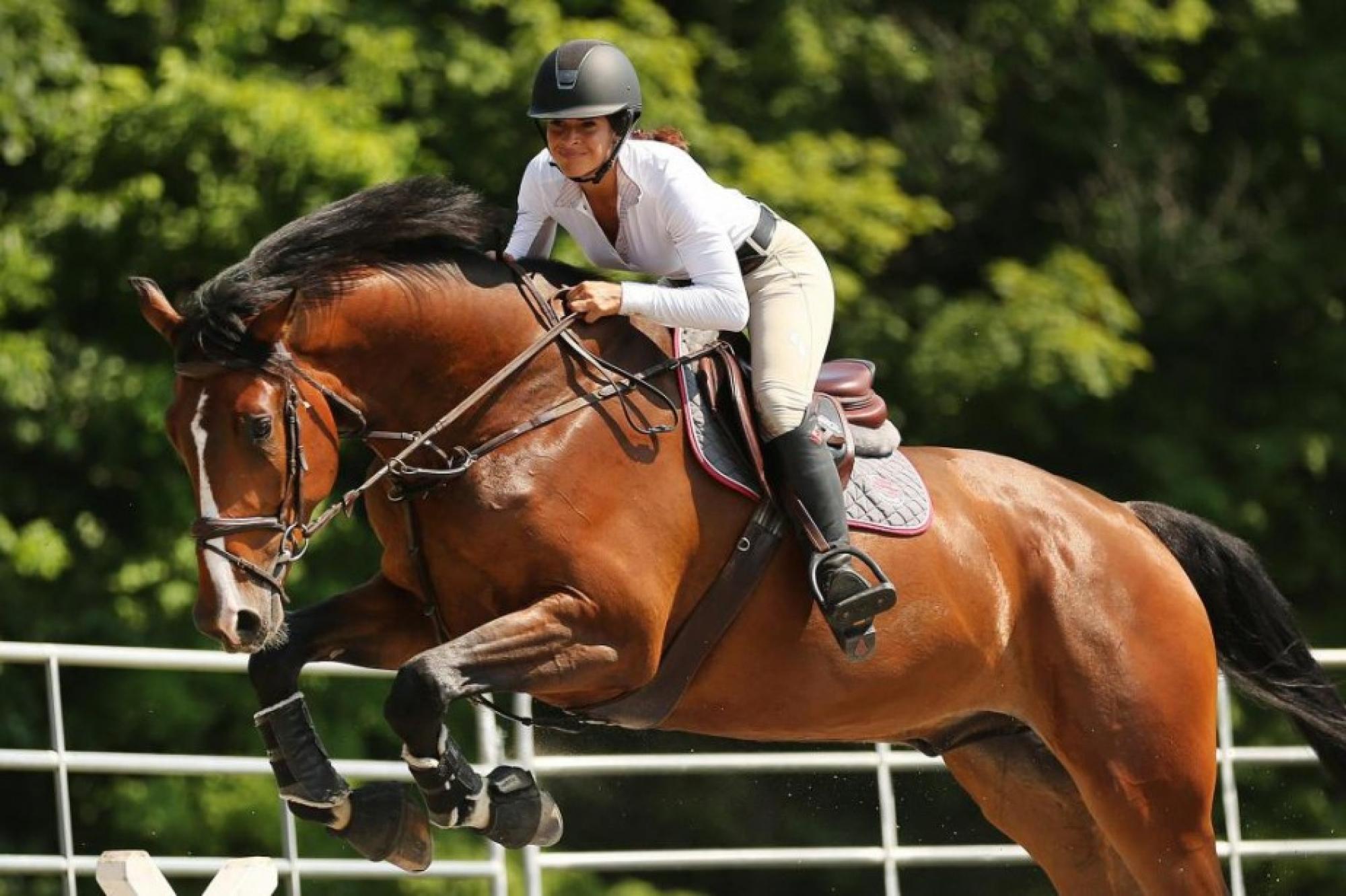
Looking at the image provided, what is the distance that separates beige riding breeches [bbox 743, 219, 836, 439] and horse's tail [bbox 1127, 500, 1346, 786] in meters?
1.66

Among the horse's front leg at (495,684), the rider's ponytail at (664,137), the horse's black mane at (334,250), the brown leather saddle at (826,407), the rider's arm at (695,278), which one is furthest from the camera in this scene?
the brown leather saddle at (826,407)

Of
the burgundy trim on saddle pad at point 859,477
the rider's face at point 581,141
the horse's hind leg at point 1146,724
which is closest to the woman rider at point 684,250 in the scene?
the rider's face at point 581,141

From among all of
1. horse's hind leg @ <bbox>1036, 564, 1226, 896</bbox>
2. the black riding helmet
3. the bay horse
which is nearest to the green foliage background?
horse's hind leg @ <bbox>1036, 564, 1226, 896</bbox>

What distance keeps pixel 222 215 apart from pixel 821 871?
6.23 m

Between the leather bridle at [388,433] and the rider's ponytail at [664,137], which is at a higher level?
the rider's ponytail at [664,137]

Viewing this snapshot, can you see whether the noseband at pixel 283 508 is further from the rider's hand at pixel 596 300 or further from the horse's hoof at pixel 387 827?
the rider's hand at pixel 596 300

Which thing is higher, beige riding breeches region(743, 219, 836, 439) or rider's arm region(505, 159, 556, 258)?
rider's arm region(505, 159, 556, 258)

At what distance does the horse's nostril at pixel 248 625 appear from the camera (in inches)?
205

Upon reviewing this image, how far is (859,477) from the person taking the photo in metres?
6.18

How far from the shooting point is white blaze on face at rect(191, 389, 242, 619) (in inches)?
204

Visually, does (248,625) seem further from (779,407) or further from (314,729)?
(779,407)

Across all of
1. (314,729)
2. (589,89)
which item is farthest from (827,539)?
(314,729)

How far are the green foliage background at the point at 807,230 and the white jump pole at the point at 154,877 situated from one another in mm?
4724

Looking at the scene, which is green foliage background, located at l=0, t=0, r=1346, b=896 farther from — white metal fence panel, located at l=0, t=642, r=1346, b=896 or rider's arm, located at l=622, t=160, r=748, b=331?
rider's arm, located at l=622, t=160, r=748, b=331
